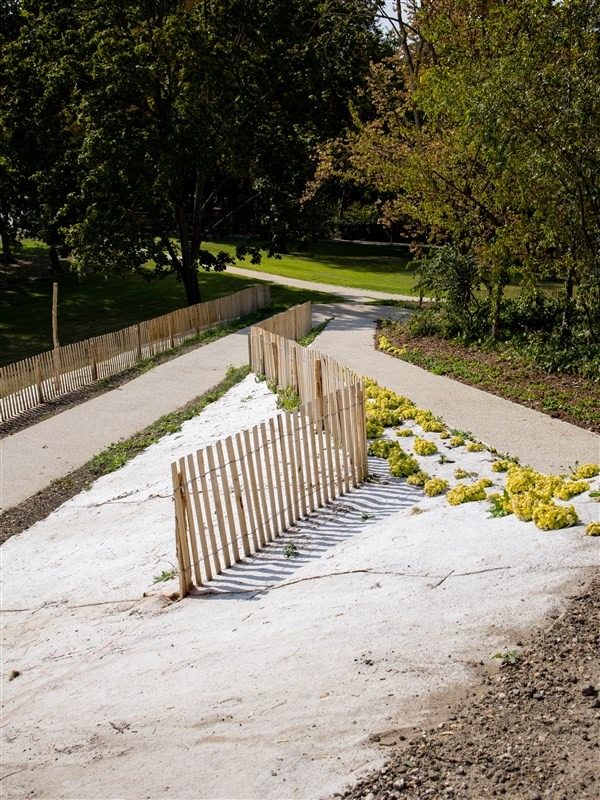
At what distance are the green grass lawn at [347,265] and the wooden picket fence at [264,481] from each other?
27.5 metres

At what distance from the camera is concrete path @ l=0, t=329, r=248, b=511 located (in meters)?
14.2

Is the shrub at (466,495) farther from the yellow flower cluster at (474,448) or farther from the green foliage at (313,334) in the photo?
the green foliage at (313,334)

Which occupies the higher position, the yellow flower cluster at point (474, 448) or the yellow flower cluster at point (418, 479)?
the yellow flower cluster at point (474, 448)

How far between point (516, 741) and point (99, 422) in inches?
531

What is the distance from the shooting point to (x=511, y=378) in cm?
1619

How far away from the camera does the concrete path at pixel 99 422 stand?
46.5ft

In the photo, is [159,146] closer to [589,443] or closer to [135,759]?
[589,443]

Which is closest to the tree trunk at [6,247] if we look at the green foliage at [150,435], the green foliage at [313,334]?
the green foliage at [313,334]

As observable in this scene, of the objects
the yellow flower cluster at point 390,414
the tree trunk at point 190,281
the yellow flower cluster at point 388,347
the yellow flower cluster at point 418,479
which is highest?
the tree trunk at point 190,281

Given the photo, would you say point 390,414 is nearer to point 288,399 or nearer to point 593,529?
point 288,399

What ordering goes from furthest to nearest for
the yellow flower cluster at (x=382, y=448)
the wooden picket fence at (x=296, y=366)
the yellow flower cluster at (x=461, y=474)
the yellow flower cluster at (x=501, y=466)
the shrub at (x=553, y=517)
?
the wooden picket fence at (x=296, y=366) < the yellow flower cluster at (x=382, y=448) < the yellow flower cluster at (x=501, y=466) < the yellow flower cluster at (x=461, y=474) < the shrub at (x=553, y=517)

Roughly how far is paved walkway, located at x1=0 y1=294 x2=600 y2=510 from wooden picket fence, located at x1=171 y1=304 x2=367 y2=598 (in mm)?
2494

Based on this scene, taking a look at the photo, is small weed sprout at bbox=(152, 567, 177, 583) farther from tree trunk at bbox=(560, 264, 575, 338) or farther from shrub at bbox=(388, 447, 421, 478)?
tree trunk at bbox=(560, 264, 575, 338)

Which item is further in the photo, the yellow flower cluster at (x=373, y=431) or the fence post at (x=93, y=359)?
the fence post at (x=93, y=359)
